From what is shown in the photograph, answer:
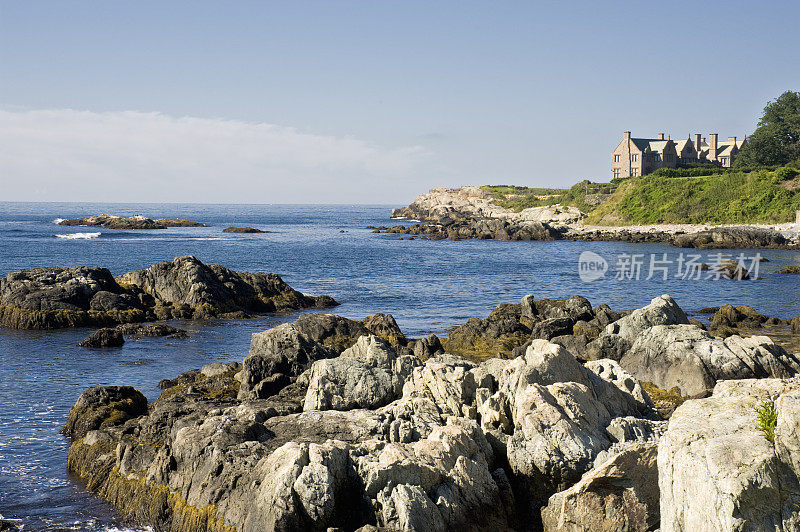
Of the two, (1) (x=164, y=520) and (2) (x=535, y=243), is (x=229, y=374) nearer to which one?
(1) (x=164, y=520)

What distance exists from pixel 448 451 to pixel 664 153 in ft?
466

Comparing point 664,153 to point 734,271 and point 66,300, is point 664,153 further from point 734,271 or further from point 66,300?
point 66,300

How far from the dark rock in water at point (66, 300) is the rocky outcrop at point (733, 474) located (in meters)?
34.4

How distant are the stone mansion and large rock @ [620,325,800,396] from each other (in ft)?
411

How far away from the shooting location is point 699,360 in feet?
75.3

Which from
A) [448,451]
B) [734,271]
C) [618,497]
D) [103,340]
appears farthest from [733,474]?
[734,271]

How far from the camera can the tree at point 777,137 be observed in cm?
12188

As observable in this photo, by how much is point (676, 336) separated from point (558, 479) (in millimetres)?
→ 12561

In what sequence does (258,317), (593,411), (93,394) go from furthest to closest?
1. (258,317)
2. (93,394)
3. (593,411)

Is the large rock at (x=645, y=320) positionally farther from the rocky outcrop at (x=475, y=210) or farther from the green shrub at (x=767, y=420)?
the rocky outcrop at (x=475, y=210)

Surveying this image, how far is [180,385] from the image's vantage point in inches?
953

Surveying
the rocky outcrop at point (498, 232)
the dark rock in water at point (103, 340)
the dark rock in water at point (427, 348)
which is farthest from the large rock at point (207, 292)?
the rocky outcrop at point (498, 232)

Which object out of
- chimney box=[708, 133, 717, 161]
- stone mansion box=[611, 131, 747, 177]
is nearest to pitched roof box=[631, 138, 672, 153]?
stone mansion box=[611, 131, 747, 177]

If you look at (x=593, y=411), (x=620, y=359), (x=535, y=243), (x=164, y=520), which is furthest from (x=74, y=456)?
(x=535, y=243)
